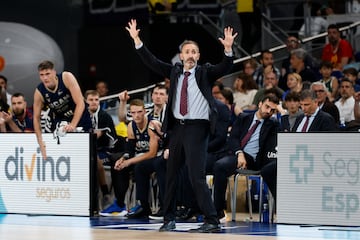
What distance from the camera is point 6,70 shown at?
19.4 meters

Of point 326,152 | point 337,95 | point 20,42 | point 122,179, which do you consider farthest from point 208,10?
point 326,152

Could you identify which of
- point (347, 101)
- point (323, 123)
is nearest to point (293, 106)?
point (323, 123)

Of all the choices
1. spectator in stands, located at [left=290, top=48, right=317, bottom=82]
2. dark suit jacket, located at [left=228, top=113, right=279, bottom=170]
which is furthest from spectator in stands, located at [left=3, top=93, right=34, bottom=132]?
spectator in stands, located at [left=290, top=48, right=317, bottom=82]

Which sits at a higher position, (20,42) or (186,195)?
(20,42)

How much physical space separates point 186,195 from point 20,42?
7.29 m

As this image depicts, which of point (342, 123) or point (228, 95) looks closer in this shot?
point (342, 123)

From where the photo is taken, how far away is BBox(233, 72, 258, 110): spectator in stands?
1672cm

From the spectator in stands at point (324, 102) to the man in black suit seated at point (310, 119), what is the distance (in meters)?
1.05

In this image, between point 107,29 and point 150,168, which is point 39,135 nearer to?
point 150,168

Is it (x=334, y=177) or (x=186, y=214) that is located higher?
(x=334, y=177)

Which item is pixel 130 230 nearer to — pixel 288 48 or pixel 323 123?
pixel 323 123

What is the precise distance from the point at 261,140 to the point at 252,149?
244 mm

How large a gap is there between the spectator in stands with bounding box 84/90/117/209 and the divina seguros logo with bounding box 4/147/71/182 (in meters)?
0.92

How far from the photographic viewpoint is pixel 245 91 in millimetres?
16922
